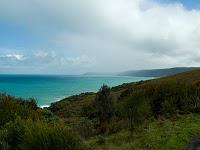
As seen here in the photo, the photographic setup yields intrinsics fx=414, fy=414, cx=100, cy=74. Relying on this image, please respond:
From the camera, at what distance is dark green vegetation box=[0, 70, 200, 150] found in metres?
10.6

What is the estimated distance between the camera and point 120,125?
19.1 metres

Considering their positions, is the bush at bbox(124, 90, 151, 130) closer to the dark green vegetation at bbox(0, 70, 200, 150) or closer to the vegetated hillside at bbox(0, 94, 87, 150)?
the dark green vegetation at bbox(0, 70, 200, 150)

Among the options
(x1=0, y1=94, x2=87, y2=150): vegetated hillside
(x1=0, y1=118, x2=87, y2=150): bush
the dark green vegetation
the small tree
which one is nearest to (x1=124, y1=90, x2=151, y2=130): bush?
the dark green vegetation

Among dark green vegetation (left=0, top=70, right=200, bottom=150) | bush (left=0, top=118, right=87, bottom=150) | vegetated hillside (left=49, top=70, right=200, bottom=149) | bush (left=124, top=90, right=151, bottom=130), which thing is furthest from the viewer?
bush (left=124, top=90, right=151, bottom=130)

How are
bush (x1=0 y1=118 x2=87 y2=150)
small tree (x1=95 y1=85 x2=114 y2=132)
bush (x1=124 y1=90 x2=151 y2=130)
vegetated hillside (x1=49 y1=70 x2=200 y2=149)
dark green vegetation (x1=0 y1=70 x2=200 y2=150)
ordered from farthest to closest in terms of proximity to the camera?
1. small tree (x1=95 y1=85 x2=114 y2=132)
2. bush (x1=124 y1=90 x2=151 y2=130)
3. vegetated hillside (x1=49 y1=70 x2=200 y2=149)
4. dark green vegetation (x1=0 y1=70 x2=200 y2=150)
5. bush (x1=0 y1=118 x2=87 y2=150)

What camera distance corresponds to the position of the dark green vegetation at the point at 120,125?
10578mm

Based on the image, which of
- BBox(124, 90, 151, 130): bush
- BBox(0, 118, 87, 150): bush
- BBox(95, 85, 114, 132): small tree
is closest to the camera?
BBox(0, 118, 87, 150): bush

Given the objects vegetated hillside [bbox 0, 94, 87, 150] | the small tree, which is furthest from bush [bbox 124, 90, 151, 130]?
vegetated hillside [bbox 0, 94, 87, 150]

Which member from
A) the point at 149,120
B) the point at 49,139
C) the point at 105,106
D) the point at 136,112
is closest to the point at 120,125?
the point at 136,112

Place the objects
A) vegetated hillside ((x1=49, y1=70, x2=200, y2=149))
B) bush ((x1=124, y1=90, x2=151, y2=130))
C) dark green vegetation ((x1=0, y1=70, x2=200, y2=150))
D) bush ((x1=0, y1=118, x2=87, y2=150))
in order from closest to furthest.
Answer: bush ((x1=0, y1=118, x2=87, y2=150)), dark green vegetation ((x1=0, y1=70, x2=200, y2=150)), vegetated hillside ((x1=49, y1=70, x2=200, y2=149)), bush ((x1=124, y1=90, x2=151, y2=130))

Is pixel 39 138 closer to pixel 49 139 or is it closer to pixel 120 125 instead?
pixel 49 139

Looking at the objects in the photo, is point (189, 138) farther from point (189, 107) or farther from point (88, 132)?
point (189, 107)

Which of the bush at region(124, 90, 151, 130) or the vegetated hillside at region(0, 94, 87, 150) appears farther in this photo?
the bush at region(124, 90, 151, 130)

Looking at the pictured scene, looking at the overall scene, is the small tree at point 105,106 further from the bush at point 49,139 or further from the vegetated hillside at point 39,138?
the bush at point 49,139
